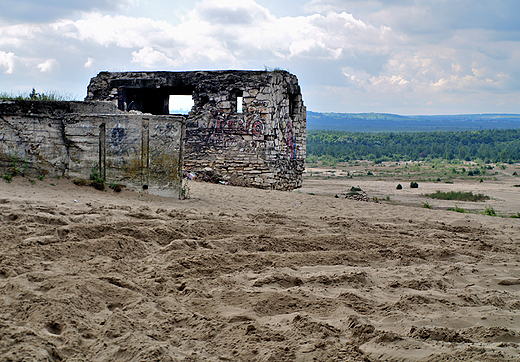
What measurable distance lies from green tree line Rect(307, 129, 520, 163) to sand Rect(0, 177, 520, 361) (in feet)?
132

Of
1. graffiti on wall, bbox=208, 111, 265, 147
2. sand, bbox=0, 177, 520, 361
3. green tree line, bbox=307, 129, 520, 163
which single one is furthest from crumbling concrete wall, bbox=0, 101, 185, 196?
green tree line, bbox=307, 129, 520, 163

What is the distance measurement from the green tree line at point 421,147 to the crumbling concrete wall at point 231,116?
33494mm

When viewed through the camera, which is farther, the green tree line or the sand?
the green tree line

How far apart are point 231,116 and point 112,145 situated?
5.31 metres

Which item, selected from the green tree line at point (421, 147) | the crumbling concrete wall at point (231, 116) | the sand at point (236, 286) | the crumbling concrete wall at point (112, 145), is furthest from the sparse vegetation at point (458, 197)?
the green tree line at point (421, 147)

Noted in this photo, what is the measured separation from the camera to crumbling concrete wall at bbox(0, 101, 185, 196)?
7.50 meters

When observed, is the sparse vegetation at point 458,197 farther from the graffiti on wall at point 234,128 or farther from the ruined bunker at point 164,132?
the graffiti on wall at point 234,128

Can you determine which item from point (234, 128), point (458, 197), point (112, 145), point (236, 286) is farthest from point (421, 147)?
point (236, 286)

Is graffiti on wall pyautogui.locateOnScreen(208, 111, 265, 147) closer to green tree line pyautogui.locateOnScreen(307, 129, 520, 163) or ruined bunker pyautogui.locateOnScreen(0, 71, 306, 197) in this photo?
ruined bunker pyautogui.locateOnScreen(0, 71, 306, 197)

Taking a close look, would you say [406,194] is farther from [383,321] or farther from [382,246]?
[383,321]

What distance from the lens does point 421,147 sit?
2227 inches

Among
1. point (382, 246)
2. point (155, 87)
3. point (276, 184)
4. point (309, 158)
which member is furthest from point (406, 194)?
point (309, 158)

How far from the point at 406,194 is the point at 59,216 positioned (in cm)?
1711

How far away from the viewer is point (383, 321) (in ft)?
10.4
